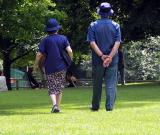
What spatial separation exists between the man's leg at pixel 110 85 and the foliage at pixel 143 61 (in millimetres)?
58856

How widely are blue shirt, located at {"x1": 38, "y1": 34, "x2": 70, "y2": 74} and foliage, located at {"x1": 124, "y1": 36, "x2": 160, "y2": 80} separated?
5822cm

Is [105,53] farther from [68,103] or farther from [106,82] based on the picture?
[68,103]

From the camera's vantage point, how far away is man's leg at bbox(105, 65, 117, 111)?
12594mm

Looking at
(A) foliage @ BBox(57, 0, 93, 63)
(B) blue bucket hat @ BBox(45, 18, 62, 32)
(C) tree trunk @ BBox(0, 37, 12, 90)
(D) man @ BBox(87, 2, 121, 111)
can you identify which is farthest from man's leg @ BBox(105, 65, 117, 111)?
(C) tree trunk @ BBox(0, 37, 12, 90)

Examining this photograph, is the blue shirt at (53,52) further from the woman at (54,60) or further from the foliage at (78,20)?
the foliage at (78,20)

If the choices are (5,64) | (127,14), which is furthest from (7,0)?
(5,64)

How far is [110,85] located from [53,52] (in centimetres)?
161

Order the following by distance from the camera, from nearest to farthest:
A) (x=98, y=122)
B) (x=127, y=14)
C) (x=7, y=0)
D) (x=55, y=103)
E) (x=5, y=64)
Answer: (x=98, y=122)
(x=55, y=103)
(x=7, y=0)
(x=127, y=14)
(x=5, y=64)

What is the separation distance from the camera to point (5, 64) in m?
52.1

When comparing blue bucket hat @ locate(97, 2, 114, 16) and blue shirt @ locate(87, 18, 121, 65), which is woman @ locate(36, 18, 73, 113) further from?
blue bucket hat @ locate(97, 2, 114, 16)

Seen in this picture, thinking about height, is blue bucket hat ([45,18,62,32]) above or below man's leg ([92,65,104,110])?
above

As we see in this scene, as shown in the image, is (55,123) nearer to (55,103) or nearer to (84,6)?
(55,103)

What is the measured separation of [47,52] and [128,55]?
59954 millimetres

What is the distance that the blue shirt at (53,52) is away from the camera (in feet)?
43.7
